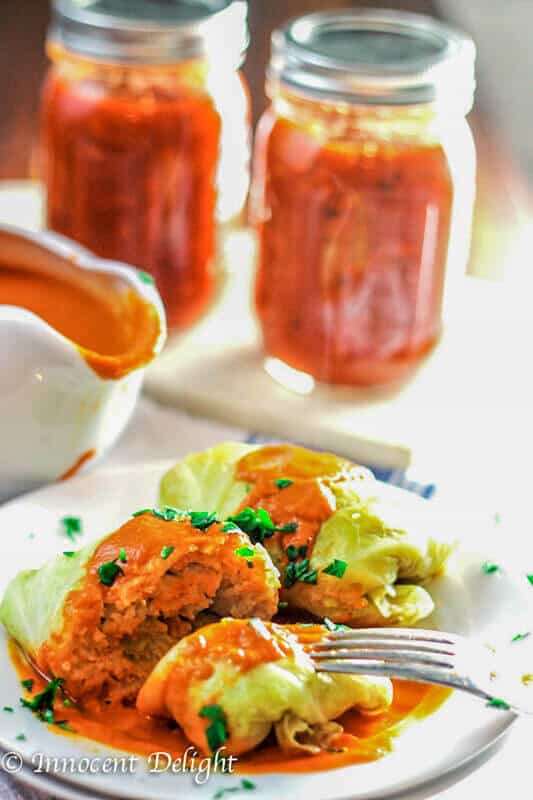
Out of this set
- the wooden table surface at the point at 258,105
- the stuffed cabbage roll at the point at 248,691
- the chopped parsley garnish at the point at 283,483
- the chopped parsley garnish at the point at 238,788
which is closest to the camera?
the chopped parsley garnish at the point at 238,788

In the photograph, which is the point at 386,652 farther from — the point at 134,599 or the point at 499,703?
the point at 134,599

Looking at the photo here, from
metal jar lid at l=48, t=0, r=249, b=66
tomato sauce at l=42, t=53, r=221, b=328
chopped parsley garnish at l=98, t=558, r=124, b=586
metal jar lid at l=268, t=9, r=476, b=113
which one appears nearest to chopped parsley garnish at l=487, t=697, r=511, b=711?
chopped parsley garnish at l=98, t=558, r=124, b=586

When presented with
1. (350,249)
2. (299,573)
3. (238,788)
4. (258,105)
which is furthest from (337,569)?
(258,105)

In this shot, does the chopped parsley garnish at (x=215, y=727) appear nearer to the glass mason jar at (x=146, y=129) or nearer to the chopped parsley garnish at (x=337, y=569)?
the chopped parsley garnish at (x=337, y=569)

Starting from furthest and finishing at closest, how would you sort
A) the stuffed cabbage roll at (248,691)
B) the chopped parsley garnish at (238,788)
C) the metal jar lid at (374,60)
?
the metal jar lid at (374,60) < the stuffed cabbage roll at (248,691) < the chopped parsley garnish at (238,788)

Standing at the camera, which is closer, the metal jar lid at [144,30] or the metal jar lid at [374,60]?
the metal jar lid at [374,60]

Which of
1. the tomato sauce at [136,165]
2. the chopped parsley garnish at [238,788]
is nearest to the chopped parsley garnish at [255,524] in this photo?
the chopped parsley garnish at [238,788]

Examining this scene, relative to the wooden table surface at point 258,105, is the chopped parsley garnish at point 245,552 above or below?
above
